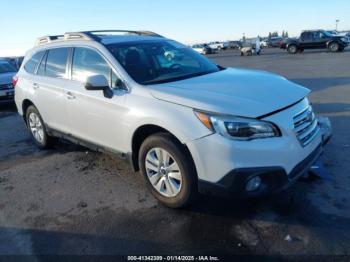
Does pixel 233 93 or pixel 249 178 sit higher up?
pixel 233 93

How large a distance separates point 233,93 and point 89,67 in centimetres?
210

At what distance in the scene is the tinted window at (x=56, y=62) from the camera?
5160 mm

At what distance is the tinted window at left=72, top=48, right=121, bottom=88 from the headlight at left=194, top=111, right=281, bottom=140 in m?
1.46

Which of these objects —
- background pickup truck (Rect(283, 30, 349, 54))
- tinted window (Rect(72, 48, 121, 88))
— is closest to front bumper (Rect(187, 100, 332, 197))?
tinted window (Rect(72, 48, 121, 88))

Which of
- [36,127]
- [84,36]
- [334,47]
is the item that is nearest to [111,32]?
[84,36]

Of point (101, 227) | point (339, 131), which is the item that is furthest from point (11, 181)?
point (339, 131)

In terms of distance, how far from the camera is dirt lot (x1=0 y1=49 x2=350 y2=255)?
323 cm

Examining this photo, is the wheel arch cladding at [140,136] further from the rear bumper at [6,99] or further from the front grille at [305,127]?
the rear bumper at [6,99]

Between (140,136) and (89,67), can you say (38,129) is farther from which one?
(140,136)

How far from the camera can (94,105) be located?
441 cm

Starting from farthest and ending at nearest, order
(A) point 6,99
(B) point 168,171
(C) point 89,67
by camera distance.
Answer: (A) point 6,99, (C) point 89,67, (B) point 168,171

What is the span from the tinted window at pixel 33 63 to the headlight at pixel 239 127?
12.9 ft

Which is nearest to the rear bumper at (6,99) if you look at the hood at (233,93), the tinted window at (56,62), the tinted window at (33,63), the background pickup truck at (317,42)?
the tinted window at (33,63)

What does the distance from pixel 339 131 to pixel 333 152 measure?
45.0 inches
